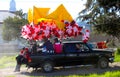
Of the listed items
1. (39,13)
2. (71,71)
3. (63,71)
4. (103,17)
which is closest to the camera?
(71,71)

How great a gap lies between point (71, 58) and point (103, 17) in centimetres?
1133

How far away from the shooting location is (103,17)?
29156 mm

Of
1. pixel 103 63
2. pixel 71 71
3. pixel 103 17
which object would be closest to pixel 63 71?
pixel 71 71

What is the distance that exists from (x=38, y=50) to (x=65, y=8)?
3.87m

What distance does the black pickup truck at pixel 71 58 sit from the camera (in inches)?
707

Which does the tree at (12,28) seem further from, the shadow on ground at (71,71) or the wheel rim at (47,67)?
the wheel rim at (47,67)

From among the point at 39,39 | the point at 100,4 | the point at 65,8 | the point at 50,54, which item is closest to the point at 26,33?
the point at 39,39

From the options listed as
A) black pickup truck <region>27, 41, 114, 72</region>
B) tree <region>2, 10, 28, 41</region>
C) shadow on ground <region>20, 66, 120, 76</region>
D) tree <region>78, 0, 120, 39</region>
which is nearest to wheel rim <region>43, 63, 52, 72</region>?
black pickup truck <region>27, 41, 114, 72</region>

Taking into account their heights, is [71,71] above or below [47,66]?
below

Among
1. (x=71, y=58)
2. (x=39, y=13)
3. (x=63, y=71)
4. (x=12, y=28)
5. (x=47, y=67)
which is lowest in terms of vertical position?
(x=63, y=71)

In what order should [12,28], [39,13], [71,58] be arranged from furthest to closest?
[12,28] < [39,13] < [71,58]

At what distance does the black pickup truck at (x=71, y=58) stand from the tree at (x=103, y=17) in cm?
821

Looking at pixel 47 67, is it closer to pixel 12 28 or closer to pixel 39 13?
pixel 39 13

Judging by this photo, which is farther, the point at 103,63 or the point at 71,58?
the point at 103,63
